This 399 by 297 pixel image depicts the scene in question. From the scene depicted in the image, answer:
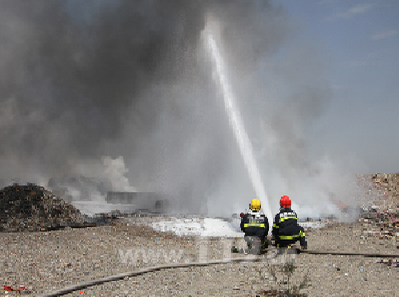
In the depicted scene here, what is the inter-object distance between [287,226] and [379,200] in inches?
1295

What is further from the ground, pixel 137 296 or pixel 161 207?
pixel 161 207

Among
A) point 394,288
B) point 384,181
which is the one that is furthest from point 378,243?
point 384,181

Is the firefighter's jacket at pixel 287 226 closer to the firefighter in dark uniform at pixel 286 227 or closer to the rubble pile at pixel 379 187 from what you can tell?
the firefighter in dark uniform at pixel 286 227

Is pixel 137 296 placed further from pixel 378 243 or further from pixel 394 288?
pixel 378 243

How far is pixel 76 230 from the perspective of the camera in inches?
576

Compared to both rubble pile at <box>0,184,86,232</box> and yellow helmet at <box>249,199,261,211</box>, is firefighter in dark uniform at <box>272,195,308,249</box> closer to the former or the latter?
yellow helmet at <box>249,199,261,211</box>

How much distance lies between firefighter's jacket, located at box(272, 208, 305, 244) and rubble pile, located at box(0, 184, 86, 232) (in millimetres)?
10042

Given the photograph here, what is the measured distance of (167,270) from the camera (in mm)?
9180

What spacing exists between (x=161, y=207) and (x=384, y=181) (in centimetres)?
3046

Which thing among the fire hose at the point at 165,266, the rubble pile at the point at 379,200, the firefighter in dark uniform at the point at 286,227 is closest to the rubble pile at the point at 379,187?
the rubble pile at the point at 379,200

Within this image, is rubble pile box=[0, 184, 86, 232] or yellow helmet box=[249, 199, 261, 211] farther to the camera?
rubble pile box=[0, 184, 86, 232]

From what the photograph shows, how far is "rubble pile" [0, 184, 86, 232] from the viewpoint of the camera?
658 inches

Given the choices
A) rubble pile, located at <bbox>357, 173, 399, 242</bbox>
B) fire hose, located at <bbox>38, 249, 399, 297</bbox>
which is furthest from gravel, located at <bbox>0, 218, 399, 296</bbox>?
rubble pile, located at <bbox>357, 173, 399, 242</bbox>

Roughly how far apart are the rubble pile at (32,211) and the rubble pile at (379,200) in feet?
44.9
